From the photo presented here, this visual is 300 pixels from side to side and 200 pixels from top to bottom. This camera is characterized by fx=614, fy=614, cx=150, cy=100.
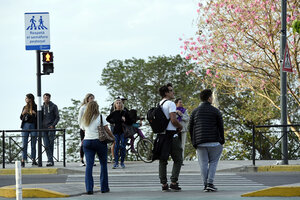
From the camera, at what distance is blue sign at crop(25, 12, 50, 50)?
1887 centimetres

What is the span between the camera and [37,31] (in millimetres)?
18922

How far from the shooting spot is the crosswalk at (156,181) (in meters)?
13.6

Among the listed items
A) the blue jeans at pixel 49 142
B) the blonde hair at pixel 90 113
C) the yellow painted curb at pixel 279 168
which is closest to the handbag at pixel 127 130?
the blue jeans at pixel 49 142

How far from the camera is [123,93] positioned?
4669 cm

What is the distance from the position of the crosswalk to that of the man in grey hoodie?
90.6 inches

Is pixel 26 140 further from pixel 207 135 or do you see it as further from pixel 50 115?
pixel 207 135

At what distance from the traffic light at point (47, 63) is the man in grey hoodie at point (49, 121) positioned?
29.7 inches

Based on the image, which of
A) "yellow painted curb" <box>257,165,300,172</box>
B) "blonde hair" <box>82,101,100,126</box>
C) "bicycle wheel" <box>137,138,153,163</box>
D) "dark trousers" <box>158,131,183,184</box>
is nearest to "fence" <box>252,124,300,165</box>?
"yellow painted curb" <box>257,165,300,172</box>

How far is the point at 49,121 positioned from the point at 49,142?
644 mm

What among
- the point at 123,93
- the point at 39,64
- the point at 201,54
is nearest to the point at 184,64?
the point at 123,93

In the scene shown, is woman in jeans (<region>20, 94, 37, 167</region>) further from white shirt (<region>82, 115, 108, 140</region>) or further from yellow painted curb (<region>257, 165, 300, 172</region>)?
white shirt (<region>82, 115, 108, 140</region>)

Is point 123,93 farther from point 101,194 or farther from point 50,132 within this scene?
point 101,194

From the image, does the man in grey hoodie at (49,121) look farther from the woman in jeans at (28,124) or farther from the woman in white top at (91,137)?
the woman in white top at (91,137)

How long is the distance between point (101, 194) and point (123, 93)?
35200 mm
